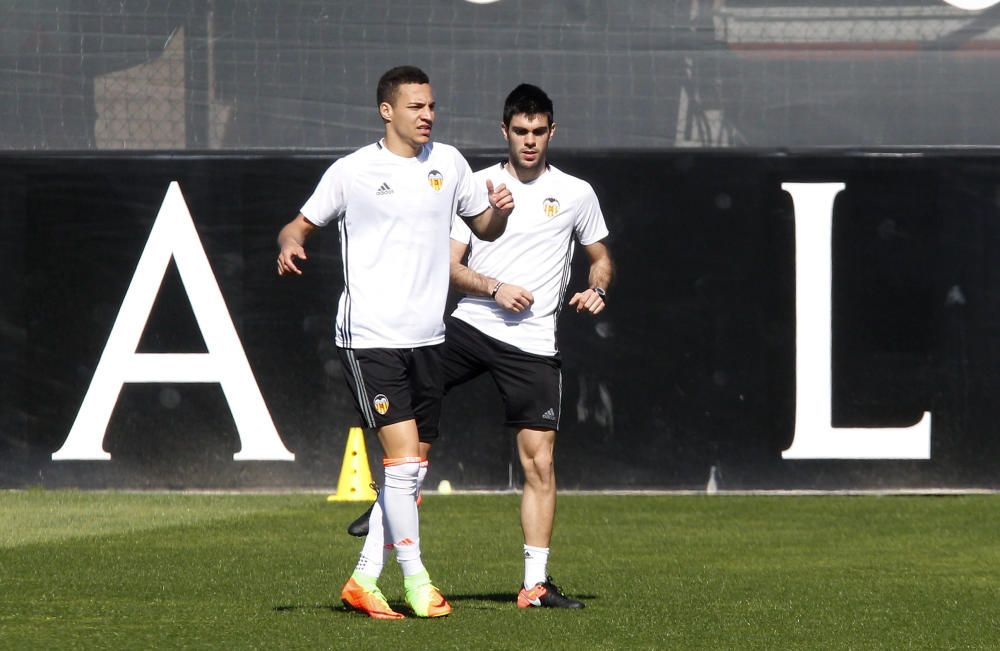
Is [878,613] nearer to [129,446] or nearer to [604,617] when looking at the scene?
[604,617]

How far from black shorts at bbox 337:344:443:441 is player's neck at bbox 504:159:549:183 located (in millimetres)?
960

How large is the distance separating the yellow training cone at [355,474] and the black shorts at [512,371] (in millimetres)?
3208

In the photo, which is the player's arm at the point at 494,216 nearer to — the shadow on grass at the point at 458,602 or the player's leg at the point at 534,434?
the player's leg at the point at 534,434

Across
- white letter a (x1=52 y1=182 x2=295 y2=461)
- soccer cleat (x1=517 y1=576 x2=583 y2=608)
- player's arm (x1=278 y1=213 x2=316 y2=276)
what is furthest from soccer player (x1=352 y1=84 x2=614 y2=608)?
white letter a (x1=52 y1=182 x2=295 y2=461)

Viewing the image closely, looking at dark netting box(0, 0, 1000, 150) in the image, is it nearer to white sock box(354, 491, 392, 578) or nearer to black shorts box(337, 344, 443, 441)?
black shorts box(337, 344, 443, 441)

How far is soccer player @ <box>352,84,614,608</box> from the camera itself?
6.96m

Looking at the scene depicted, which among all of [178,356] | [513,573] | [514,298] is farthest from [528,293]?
[178,356]

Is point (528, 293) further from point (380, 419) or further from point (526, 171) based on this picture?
point (380, 419)

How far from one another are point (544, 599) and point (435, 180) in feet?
5.39

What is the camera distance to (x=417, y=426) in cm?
677

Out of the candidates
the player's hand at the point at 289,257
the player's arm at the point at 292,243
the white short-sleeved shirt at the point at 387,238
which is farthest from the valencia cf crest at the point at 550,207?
the player's hand at the point at 289,257

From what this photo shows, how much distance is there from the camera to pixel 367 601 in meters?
6.44

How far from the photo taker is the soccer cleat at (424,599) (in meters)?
6.36

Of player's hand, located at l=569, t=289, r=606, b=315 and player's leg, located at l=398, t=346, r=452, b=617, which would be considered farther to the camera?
player's hand, located at l=569, t=289, r=606, b=315
